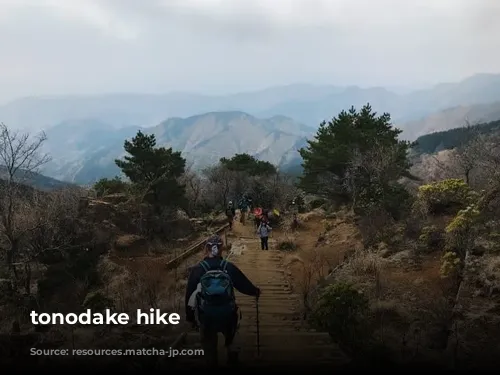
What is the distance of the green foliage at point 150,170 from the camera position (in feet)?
88.6

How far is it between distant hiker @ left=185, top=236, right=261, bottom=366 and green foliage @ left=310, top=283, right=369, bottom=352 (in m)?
2.52

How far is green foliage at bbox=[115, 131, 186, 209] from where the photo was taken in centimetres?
2700

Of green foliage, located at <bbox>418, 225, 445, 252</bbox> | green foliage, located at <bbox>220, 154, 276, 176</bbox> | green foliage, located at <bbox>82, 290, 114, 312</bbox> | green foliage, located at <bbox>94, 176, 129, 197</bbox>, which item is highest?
green foliage, located at <bbox>220, 154, 276, 176</bbox>

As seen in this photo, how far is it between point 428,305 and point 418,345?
176cm

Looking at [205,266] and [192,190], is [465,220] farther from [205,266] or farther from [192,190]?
[192,190]

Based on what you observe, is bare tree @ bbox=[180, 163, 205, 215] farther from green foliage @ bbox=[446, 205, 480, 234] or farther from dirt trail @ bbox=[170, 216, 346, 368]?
dirt trail @ bbox=[170, 216, 346, 368]

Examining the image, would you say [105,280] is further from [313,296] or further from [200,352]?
[200,352]

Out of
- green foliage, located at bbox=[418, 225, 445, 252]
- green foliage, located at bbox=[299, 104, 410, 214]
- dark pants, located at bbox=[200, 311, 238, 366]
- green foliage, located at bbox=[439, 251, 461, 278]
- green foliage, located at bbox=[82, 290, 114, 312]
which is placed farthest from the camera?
green foliage, located at bbox=[299, 104, 410, 214]

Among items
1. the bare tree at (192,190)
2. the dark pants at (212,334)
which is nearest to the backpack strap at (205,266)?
the dark pants at (212,334)

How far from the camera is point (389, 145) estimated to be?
23844 mm

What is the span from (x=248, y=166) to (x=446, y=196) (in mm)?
27314

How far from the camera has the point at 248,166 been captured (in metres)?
41.2

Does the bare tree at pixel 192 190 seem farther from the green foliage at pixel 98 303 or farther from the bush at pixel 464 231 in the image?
the bush at pixel 464 231

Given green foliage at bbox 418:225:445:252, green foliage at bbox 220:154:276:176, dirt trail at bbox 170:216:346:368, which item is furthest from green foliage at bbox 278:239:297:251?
green foliage at bbox 220:154:276:176
